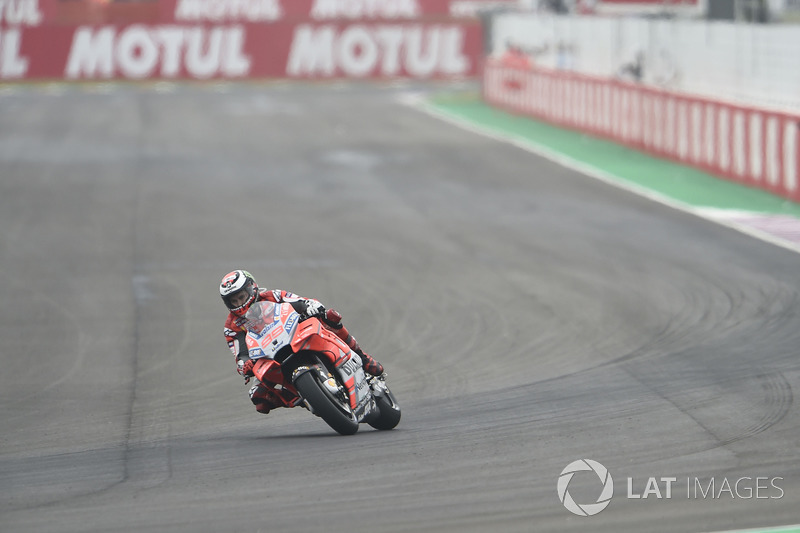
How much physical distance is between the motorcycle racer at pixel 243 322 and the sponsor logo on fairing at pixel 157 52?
136ft

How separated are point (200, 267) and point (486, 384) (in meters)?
7.04

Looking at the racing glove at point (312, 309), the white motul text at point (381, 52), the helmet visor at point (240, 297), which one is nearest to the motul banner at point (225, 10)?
the white motul text at point (381, 52)

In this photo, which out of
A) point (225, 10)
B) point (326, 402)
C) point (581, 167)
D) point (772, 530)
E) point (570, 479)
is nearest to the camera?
point (772, 530)

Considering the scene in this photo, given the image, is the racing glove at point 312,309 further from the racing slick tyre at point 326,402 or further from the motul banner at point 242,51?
the motul banner at point 242,51

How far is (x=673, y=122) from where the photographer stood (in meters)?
26.7

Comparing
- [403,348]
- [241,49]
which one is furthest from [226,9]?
[403,348]

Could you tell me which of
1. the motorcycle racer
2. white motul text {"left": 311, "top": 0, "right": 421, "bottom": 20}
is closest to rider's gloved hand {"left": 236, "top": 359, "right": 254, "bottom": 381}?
the motorcycle racer

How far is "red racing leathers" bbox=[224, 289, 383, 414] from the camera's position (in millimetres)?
9492

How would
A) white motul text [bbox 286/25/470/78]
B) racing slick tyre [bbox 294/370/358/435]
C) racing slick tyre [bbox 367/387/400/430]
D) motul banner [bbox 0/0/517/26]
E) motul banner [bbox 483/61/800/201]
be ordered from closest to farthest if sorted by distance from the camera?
racing slick tyre [bbox 294/370/358/435] → racing slick tyre [bbox 367/387/400/430] → motul banner [bbox 483/61/800/201] → white motul text [bbox 286/25/470/78] → motul banner [bbox 0/0/517/26]

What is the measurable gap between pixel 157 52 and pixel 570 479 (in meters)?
44.0

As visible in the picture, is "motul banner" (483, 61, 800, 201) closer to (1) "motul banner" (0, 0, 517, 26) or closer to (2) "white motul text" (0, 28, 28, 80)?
(1) "motul banner" (0, 0, 517, 26)

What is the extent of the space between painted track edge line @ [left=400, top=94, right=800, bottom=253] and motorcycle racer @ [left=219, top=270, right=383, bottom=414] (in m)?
9.31

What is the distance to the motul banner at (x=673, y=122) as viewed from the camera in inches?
855

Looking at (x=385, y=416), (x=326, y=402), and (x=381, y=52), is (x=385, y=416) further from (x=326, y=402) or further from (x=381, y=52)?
(x=381, y=52)
